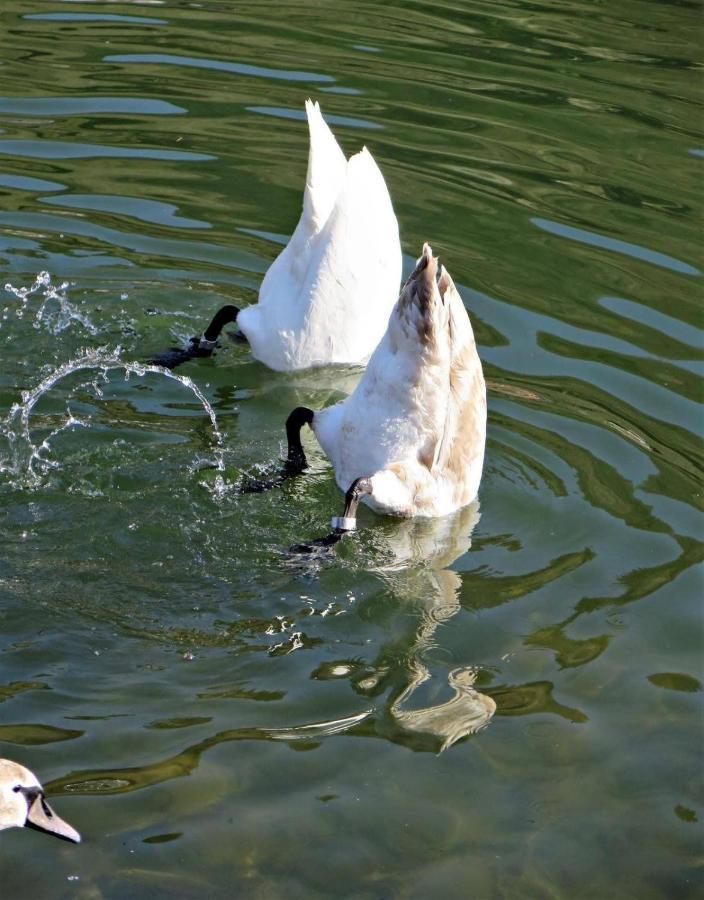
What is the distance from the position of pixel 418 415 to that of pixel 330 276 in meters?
1.52

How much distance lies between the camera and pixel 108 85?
1109 centimetres

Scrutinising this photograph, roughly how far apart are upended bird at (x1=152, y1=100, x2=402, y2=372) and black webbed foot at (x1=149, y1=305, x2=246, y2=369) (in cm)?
1

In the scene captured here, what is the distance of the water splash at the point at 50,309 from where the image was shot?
7707 mm

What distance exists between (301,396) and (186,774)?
130 inches

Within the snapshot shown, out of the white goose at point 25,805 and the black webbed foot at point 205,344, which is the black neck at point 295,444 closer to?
the black webbed foot at point 205,344

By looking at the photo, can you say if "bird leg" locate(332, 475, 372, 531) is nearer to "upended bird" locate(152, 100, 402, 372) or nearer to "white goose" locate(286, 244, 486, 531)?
"white goose" locate(286, 244, 486, 531)

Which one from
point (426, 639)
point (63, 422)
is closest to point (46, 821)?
point (426, 639)

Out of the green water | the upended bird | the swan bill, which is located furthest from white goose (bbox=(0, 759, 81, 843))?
the upended bird

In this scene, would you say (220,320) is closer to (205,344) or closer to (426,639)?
(205,344)

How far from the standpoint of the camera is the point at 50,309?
7844mm

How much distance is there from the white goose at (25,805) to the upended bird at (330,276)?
12.1 feet

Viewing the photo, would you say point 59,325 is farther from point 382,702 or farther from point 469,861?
point 469,861

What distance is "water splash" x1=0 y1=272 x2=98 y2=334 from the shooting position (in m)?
7.71

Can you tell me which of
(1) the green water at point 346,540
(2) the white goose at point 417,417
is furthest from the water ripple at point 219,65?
(2) the white goose at point 417,417
